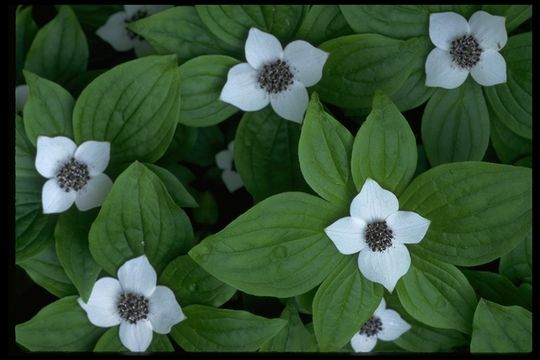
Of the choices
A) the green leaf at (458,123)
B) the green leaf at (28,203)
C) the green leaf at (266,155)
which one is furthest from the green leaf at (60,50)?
the green leaf at (458,123)

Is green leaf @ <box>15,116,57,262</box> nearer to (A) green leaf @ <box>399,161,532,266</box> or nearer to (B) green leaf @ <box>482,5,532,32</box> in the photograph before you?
(A) green leaf @ <box>399,161,532,266</box>

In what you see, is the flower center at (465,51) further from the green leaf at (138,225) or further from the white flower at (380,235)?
the green leaf at (138,225)

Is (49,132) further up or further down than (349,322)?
further up

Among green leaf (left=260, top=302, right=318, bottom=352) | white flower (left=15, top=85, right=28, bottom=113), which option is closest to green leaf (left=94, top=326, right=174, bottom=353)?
green leaf (left=260, top=302, right=318, bottom=352)

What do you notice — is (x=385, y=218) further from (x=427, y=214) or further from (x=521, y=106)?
(x=521, y=106)

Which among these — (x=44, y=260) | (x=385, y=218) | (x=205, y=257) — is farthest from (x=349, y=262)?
(x=44, y=260)
